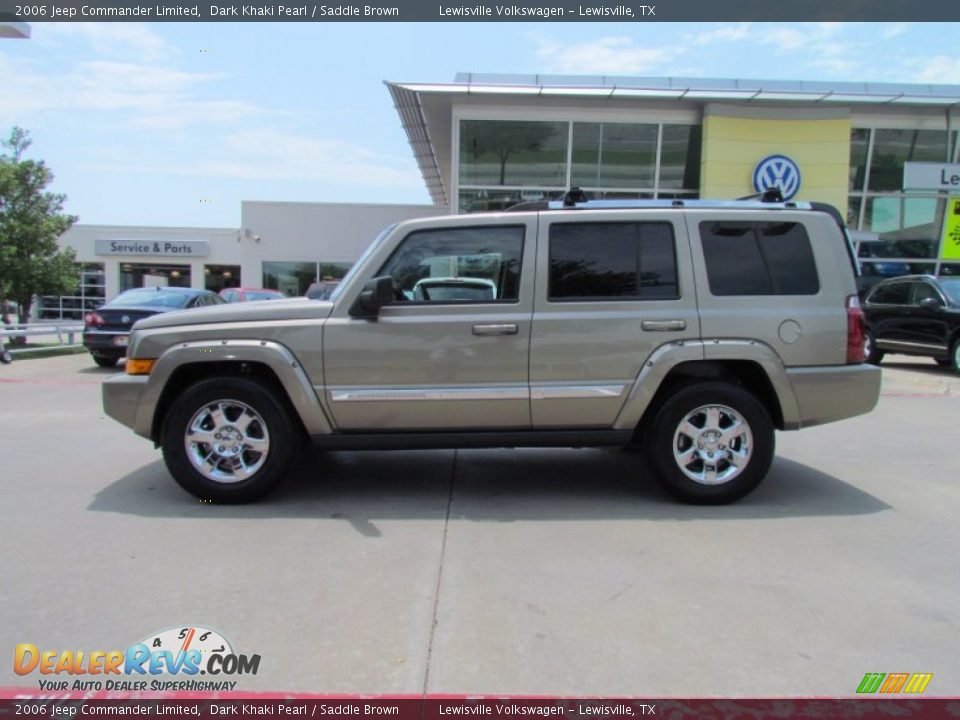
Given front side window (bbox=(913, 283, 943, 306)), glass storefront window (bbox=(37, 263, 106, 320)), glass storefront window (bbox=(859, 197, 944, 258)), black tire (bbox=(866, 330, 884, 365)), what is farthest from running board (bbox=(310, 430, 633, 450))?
glass storefront window (bbox=(37, 263, 106, 320))

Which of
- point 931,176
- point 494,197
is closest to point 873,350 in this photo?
point 931,176

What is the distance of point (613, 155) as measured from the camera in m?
17.3

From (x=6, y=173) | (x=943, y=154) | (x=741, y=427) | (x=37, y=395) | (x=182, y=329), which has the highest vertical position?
(x=943, y=154)

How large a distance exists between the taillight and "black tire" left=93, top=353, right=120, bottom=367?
39.5 feet

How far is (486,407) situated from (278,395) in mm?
1457

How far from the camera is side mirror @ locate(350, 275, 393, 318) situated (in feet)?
14.3

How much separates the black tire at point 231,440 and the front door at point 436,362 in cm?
42

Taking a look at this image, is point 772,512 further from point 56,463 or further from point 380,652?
point 56,463

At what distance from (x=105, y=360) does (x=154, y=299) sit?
1459 millimetres

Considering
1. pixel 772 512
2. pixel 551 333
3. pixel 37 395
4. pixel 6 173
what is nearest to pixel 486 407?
pixel 551 333

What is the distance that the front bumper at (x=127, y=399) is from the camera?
179 inches

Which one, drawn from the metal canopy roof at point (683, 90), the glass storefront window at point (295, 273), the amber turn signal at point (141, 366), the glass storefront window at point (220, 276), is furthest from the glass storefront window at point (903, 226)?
the glass storefront window at point (220, 276)

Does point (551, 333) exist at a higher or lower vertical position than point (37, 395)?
higher

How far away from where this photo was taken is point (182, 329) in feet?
15.1
